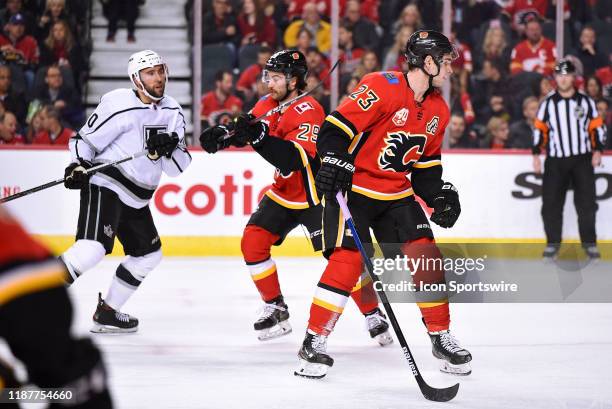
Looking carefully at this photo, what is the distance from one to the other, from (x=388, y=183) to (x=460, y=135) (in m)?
4.16

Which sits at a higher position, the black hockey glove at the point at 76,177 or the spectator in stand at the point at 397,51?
the spectator in stand at the point at 397,51

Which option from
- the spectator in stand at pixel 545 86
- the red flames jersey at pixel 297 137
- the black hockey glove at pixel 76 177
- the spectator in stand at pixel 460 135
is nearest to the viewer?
the black hockey glove at pixel 76 177

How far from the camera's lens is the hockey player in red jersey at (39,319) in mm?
1091

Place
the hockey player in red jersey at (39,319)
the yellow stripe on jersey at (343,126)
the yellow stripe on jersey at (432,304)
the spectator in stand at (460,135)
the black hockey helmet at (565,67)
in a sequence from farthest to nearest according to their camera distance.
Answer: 1. the spectator in stand at (460,135)
2. the black hockey helmet at (565,67)
3. the yellow stripe on jersey at (432,304)
4. the yellow stripe on jersey at (343,126)
5. the hockey player in red jersey at (39,319)

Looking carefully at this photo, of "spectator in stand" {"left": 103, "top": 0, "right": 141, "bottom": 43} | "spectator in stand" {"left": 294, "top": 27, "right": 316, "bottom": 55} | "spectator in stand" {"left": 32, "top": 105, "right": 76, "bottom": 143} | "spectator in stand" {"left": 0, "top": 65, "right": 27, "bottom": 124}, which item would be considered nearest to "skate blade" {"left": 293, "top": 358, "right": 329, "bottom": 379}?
"spectator in stand" {"left": 32, "top": 105, "right": 76, "bottom": 143}

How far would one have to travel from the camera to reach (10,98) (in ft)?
24.3

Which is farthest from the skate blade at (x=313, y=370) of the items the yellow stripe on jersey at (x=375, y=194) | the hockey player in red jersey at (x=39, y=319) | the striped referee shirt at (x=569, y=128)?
the striped referee shirt at (x=569, y=128)

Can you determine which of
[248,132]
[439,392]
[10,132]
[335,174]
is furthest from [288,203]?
[10,132]

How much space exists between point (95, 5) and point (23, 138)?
1.51 metres

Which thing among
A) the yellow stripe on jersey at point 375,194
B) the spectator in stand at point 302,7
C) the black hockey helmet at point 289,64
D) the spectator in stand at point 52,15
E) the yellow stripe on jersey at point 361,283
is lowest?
the yellow stripe on jersey at point 361,283

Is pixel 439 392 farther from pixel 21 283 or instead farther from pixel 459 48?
pixel 459 48

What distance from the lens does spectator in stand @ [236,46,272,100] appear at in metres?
7.81

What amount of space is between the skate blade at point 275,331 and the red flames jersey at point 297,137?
0.49 metres

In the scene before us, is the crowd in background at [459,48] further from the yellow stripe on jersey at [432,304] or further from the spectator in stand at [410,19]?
the yellow stripe on jersey at [432,304]
